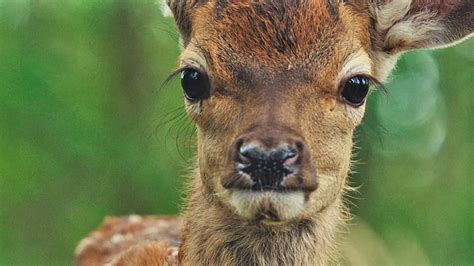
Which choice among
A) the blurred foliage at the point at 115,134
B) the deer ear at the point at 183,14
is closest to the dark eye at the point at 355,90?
the deer ear at the point at 183,14

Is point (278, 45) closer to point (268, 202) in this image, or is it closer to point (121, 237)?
point (268, 202)

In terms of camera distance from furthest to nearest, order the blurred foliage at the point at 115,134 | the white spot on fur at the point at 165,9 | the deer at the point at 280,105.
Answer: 1. the blurred foliage at the point at 115,134
2. the white spot on fur at the point at 165,9
3. the deer at the point at 280,105

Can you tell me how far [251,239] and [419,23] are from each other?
1.65m

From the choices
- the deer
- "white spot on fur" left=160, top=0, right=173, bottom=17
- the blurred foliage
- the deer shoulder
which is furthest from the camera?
the blurred foliage

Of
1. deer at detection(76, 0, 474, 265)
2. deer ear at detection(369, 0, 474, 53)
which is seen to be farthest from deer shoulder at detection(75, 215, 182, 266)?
deer ear at detection(369, 0, 474, 53)

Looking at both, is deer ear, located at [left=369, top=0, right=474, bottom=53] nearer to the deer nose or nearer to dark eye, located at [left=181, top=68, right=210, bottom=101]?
dark eye, located at [left=181, top=68, right=210, bottom=101]

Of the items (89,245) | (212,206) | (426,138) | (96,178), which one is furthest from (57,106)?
(212,206)

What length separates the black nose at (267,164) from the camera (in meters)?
3.79

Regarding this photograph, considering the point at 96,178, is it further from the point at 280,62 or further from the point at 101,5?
the point at 280,62

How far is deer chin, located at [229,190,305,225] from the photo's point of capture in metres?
3.87

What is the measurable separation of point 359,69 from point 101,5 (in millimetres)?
10911

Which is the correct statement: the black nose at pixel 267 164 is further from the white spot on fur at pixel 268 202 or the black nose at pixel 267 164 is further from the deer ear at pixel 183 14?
the deer ear at pixel 183 14

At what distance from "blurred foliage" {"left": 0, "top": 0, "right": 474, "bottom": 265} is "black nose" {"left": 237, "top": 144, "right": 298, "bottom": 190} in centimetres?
939

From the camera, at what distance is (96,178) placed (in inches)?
573
